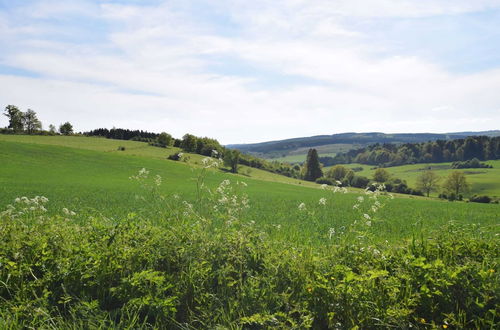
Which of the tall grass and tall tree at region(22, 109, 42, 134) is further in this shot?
tall tree at region(22, 109, 42, 134)

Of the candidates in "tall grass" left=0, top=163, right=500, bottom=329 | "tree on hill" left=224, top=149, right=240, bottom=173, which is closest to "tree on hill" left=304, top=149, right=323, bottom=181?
"tree on hill" left=224, top=149, right=240, bottom=173

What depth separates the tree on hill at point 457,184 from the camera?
81188mm

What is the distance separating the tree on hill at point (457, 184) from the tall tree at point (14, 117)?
12998 cm

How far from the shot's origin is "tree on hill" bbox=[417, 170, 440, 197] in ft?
298

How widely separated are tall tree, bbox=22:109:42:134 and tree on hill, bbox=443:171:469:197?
128 m

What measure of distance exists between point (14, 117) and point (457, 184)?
132 metres

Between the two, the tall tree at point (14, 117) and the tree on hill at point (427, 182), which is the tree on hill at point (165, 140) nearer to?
the tall tree at point (14, 117)

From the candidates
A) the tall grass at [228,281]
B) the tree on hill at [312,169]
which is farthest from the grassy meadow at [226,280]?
the tree on hill at [312,169]

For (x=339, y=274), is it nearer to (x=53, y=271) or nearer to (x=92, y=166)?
(x=53, y=271)

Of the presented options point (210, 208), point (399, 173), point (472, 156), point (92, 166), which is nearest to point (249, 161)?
point (92, 166)

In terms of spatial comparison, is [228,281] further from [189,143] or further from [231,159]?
[189,143]

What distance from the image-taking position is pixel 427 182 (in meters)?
91.9

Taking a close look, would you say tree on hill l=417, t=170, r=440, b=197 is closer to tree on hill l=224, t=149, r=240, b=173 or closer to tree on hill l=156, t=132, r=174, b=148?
tree on hill l=224, t=149, r=240, b=173

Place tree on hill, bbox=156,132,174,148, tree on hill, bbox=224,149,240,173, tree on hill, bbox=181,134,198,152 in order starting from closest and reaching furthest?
tree on hill, bbox=224,149,240,173, tree on hill, bbox=181,134,198,152, tree on hill, bbox=156,132,174,148
